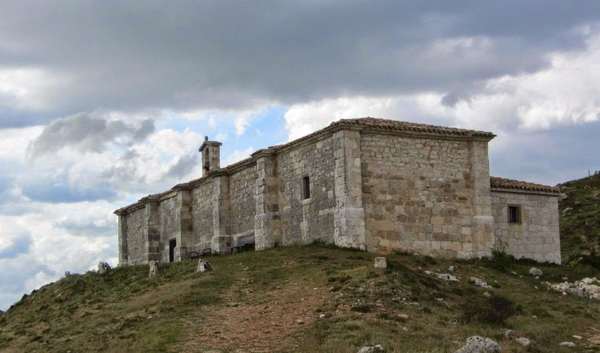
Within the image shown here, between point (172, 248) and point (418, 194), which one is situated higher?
point (418, 194)

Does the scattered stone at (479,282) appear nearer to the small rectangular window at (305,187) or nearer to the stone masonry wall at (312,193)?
the stone masonry wall at (312,193)

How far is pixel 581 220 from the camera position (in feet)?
172

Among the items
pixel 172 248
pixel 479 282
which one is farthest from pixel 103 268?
pixel 479 282

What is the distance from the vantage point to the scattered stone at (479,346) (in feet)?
61.1

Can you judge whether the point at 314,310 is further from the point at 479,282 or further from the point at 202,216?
the point at 202,216

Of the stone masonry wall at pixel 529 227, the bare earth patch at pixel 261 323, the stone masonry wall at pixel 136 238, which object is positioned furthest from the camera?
the stone masonry wall at pixel 136 238

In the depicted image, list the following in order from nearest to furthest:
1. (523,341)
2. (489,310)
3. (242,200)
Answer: (523,341) → (489,310) → (242,200)

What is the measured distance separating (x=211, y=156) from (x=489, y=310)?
23504 millimetres

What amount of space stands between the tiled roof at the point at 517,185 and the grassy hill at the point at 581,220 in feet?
13.9

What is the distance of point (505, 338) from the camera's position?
21.4 m

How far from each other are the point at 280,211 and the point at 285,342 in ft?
49.1

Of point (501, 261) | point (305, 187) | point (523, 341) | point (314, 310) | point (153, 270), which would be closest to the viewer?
point (523, 341)

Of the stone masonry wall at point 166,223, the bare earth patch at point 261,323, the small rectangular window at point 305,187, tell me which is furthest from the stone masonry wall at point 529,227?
the stone masonry wall at point 166,223

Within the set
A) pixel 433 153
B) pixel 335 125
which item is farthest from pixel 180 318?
pixel 433 153
